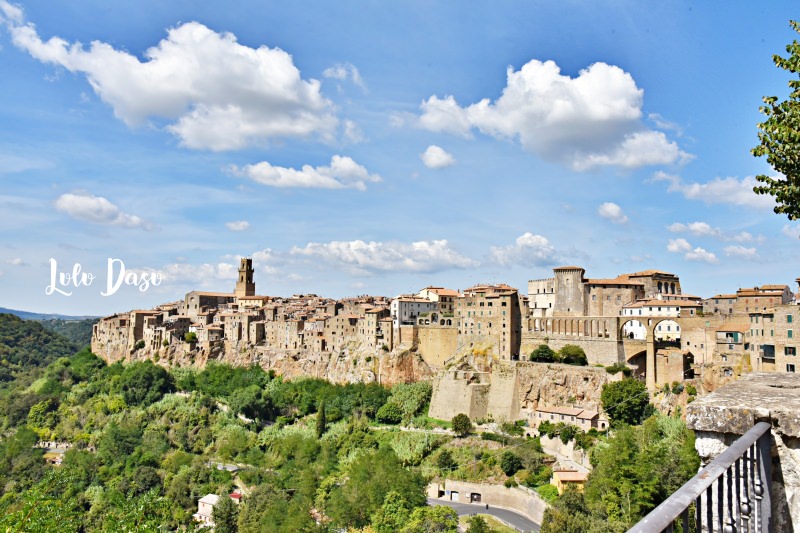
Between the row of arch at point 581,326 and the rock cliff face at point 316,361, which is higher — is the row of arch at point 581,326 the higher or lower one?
the higher one

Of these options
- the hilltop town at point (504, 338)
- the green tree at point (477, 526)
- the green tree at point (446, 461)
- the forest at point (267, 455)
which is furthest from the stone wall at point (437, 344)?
the green tree at point (477, 526)

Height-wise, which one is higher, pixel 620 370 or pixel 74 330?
pixel 620 370

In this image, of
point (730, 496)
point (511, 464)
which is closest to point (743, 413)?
point (730, 496)

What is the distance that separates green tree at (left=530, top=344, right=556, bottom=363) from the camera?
43.0 m

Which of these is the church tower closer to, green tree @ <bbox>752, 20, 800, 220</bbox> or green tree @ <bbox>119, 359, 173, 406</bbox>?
green tree @ <bbox>119, 359, 173, 406</bbox>

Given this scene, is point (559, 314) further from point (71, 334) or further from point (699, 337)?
point (71, 334)

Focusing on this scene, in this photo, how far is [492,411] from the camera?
43.2 metres

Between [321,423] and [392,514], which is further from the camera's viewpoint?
[321,423]

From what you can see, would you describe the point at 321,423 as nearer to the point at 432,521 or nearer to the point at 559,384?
the point at 559,384

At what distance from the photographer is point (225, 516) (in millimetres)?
36469

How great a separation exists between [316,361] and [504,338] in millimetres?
19030

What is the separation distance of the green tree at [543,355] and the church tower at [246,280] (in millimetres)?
47849

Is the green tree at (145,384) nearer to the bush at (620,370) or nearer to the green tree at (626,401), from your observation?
the bush at (620,370)

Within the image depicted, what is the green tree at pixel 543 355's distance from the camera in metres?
43.0
